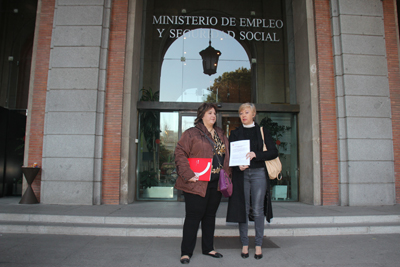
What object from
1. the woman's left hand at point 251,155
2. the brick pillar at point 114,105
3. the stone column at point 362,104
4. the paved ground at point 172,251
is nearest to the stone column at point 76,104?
the brick pillar at point 114,105

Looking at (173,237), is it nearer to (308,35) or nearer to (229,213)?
(229,213)

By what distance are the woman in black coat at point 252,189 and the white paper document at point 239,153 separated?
3.4 inches

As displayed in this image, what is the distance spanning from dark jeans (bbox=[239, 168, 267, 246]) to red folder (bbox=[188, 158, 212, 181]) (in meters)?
0.61

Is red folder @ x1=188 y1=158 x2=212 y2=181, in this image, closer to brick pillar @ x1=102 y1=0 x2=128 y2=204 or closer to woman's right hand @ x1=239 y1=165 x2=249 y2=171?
woman's right hand @ x1=239 y1=165 x2=249 y2=171

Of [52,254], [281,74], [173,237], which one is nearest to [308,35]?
[281,74]

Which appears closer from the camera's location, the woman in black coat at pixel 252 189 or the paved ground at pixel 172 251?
the paved ground at pixel 172 251

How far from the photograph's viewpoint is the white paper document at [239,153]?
3.58 m

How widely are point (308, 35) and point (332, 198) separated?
4620mm

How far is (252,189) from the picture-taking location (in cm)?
377

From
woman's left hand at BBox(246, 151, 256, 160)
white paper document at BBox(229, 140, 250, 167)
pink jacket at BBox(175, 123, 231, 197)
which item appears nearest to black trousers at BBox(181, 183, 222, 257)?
pink jacket at BBox(175, 123, 231, 197)

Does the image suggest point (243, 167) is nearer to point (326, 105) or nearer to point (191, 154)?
point (191, 154)

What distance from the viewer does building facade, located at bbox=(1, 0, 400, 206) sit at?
6.94 meters

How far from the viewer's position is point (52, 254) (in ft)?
12.4

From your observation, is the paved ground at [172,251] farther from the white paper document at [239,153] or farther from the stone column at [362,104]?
the stone column at [362,104]
